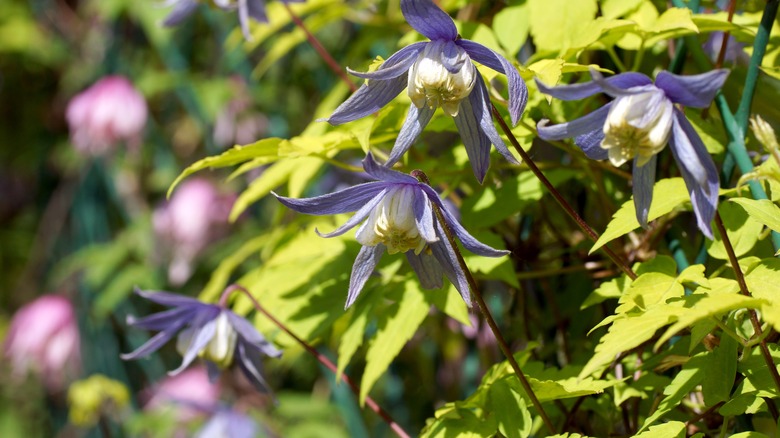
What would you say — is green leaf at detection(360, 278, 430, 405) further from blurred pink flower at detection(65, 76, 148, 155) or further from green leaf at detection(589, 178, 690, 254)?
blurred pink flower at detection(65, 76, 148, 155)

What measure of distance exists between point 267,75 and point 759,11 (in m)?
1.83

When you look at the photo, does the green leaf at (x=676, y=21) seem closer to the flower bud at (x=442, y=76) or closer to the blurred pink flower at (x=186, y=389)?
the flower bud at (x=442, y=76)

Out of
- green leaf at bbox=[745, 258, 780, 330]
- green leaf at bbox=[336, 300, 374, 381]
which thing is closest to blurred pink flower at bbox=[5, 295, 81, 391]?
green leaf at bbox=[336, 300, 374, 381]

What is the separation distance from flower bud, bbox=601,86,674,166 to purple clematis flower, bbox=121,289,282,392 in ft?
1.45

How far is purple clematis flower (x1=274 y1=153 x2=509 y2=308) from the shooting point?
1.90 ft

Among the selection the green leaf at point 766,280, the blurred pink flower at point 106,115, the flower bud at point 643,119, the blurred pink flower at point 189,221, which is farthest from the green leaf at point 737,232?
the blurred pink flower at point 106,115

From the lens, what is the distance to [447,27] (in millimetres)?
562

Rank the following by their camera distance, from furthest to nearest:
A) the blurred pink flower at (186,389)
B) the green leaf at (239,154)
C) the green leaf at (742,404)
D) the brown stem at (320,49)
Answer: the blurred pink flower at (186,389)
the brown stem at (320,49)
the green leaf at (239,154)
the green leaf at (742,404)

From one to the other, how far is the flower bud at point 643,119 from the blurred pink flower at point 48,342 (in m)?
2.13

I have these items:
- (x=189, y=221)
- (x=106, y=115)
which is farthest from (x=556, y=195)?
(x=106, y=115)

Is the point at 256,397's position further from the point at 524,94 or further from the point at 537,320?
the point at 524,94

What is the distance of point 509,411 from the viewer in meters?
0.64

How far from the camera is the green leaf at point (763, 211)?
555 millimetres

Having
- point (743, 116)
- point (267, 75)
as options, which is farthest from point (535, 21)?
point (267, 75)
